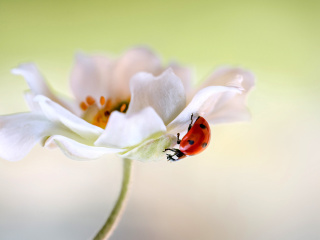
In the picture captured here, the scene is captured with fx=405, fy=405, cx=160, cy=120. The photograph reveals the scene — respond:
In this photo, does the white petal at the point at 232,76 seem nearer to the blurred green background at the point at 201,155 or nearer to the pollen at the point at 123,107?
the pollen at the point at 123,107

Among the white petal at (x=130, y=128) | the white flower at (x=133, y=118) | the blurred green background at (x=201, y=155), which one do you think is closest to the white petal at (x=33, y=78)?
the white flower at (x=133, y=118)

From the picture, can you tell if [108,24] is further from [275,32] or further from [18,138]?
[18,138]

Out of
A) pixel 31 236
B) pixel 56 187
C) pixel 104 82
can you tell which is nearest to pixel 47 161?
pixel 56 187

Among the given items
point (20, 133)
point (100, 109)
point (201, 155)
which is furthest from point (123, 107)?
point (201, 155)

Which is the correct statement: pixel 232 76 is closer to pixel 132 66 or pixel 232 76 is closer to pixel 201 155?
pixel 132 66

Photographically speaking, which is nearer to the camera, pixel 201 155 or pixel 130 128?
pixel 130 128

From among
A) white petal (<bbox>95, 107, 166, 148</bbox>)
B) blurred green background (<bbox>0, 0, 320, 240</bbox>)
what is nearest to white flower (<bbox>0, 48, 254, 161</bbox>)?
white petal (<bbox>95, 107, 166, 148</bbox>)
